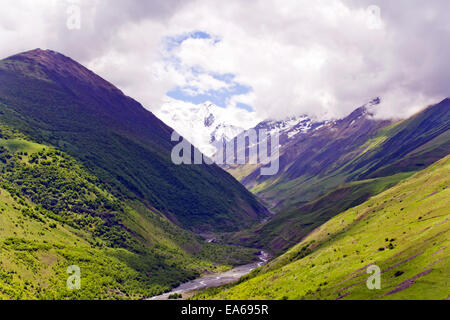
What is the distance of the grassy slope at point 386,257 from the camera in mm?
85875

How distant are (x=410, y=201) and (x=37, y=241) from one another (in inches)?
5693

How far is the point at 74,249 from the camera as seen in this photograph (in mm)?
173625

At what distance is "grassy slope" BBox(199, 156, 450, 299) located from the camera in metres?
85.9

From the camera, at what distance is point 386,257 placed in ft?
339

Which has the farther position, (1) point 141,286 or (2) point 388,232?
(1) point 141,286

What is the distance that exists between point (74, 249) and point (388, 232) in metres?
126
